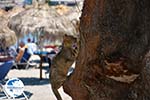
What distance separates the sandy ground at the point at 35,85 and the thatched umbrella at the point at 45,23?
4.65ft

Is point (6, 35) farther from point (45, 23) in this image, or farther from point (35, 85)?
point (35, 85)

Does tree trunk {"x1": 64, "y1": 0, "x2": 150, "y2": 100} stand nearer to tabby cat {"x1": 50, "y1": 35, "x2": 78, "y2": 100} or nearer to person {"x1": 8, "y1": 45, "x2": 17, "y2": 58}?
tabby cat {"x1": 50, "y1": 35, "x2": 78, "y2": 100}

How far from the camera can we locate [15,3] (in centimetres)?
3647

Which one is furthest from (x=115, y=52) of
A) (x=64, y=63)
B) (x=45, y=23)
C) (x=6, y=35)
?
(x=6, y=35)

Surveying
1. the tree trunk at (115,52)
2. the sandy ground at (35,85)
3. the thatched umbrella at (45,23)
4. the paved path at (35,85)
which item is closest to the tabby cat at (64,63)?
the tree trunk at (115,52)

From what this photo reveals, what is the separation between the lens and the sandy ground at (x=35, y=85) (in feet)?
33.5

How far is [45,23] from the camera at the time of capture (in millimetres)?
13742

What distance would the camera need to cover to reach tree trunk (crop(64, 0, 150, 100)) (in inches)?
91.1

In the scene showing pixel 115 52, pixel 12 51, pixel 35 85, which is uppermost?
pixel 115 52

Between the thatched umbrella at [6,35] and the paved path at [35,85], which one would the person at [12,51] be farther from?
the paved path at [35,85]

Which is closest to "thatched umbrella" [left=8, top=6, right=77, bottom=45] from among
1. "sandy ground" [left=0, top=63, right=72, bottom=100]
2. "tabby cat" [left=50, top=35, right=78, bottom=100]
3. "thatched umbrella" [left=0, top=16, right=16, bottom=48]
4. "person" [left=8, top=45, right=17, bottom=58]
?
"sandy ground" [left=0, top=63, right=72, bottom=100]

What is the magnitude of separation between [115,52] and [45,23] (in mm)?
11381

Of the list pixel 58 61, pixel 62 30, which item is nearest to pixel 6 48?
pixel 62 30

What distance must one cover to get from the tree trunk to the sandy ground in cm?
599
